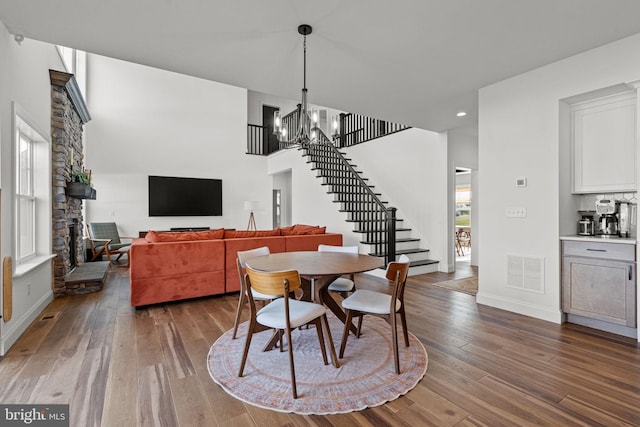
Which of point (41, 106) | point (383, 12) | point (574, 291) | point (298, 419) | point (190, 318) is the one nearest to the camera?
point (298, 419)

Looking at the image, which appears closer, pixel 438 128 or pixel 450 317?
pixel 450 317

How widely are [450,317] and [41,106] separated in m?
5.31

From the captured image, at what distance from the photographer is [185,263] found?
383 centimetres

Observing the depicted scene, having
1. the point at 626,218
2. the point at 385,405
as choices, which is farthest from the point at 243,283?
the point at 626,218

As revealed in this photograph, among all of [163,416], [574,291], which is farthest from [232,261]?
[574,291]

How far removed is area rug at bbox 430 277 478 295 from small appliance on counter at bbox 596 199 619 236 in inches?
63.9

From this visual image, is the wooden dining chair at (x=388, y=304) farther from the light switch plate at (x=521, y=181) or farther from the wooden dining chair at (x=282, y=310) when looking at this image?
→ the light switch plate at (x=521, y=181)

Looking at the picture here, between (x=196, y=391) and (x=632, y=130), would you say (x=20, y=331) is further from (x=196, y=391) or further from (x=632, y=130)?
(x=632, y=130)

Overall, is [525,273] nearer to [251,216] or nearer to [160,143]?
[251,216]

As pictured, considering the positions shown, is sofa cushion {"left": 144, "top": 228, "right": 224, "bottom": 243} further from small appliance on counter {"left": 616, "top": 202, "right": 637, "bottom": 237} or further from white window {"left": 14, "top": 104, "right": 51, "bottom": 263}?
small appliance on counter {"left": 616, "top": 202, "right": 637, "bottom": 237}

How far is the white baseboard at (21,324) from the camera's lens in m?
2.47

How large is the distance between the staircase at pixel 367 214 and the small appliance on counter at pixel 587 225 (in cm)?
236

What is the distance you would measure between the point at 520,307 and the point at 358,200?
370 centimetres

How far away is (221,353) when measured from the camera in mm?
2445
